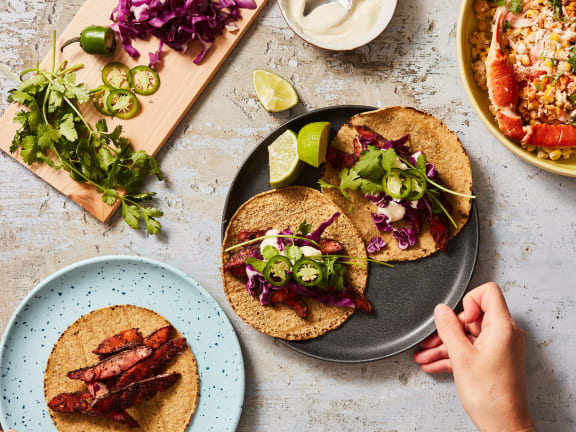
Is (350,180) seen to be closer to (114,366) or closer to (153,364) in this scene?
(153,364)

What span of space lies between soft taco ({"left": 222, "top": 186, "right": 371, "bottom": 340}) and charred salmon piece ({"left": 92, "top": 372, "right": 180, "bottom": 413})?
2.11 feet

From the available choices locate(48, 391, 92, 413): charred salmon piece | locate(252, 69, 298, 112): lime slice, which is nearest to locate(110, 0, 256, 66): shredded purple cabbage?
locate(252, 69, 298, 112): lime slice

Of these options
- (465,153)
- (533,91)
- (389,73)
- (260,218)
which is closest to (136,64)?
(260,218)

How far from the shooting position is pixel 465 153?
2912mm

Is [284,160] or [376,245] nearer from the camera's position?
[284,160]

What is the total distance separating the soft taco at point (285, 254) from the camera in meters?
2.93

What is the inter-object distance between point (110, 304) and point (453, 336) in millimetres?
2043

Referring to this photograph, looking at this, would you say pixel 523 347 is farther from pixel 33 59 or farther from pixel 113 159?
pixel 33 59

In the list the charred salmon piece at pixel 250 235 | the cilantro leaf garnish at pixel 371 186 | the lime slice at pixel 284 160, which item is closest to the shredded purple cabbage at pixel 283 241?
the charred salmon piece at pixel 250 235

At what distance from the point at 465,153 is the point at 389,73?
2.25ft

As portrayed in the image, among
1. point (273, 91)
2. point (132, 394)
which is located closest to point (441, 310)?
point (273, 91)

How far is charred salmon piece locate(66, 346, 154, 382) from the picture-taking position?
9.82ft

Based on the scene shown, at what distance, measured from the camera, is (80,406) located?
3000 millimetres

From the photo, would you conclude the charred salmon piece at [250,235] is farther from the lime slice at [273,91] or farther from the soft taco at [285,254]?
the lime slice at [273,91]
